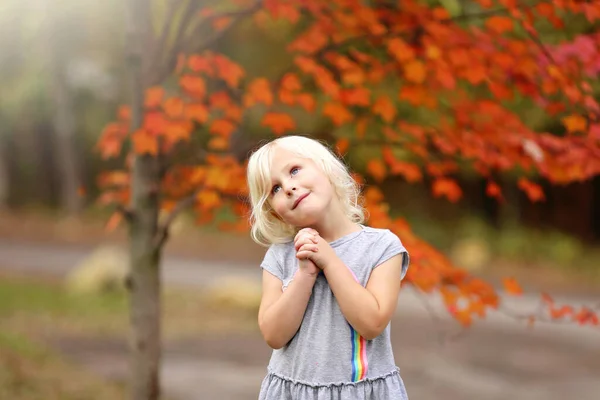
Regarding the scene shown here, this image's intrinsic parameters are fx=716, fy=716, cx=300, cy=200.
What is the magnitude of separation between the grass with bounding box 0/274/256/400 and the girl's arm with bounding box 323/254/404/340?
491 centimetres

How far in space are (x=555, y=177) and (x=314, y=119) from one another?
12.7 metres

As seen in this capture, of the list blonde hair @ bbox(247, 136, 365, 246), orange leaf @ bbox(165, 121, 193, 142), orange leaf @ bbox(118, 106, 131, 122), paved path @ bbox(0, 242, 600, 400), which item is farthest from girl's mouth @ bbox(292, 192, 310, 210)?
paved path @ bbox(0, 242, 600, 400)

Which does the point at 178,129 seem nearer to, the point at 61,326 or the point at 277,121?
the point at 277,121

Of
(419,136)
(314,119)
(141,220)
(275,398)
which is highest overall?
(314,119)

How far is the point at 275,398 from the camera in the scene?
216 centimetres

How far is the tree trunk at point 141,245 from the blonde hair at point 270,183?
8.06ft

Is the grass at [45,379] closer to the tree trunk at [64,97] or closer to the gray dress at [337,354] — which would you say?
the gray dress at [337,354]

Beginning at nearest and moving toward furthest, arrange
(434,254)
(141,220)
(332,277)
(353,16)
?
(332,277), (434,254), (353,16), (141,220)

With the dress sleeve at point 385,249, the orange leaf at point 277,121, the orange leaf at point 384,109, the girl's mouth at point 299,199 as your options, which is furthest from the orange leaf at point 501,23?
the girl's mouth at point 299,199

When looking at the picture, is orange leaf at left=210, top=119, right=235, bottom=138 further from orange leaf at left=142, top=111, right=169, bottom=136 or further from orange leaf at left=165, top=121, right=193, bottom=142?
orange leaf at left=142, top=111, right=169, bottom=136

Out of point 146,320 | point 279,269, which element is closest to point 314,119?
point 146,320

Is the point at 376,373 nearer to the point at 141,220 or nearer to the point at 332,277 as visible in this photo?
the point at 332,277

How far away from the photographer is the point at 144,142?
418cm

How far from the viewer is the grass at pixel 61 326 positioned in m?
6.52
